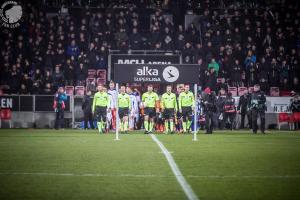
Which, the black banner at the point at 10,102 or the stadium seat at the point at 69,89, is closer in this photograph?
the black banner at the point at 10,102

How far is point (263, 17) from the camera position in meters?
37.5

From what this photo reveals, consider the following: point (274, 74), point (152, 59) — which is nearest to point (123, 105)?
point (152, 59)

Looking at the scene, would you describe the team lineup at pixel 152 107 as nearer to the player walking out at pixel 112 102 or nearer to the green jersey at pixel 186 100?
the green jersey at pixel 186 100

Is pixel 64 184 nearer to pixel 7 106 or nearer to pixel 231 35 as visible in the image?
pixel 7 106

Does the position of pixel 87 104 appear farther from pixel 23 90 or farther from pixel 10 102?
pixel 10 102

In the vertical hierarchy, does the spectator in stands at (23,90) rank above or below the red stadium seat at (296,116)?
above

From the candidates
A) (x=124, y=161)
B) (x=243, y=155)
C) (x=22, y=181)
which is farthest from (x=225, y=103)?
(x=22, y=181)

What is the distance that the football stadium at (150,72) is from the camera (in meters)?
27.4

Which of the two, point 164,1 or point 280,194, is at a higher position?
point 164,1

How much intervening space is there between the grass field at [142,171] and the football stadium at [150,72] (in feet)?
6.54

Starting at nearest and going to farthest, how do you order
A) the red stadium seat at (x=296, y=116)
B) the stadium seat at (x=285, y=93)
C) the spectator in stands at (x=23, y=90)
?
the red stadium seat at (x=296, y=116) → the spectator in stands at (x=23, y=90) → the stadium seat at (x=285, y=93)

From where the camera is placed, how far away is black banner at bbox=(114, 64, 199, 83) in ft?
86.8

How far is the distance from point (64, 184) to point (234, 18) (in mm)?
26885

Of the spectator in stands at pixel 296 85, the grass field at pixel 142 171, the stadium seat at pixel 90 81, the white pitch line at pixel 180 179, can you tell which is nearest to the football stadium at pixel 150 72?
the stadium seat at pixel 90 81
